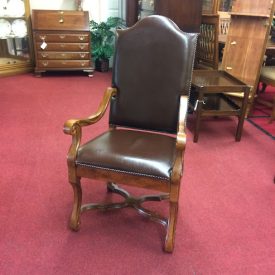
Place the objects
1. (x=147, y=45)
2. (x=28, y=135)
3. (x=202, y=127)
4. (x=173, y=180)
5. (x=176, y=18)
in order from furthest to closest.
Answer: (x=176, y=18)
(x=202, y=127)
(x=28, y=135)
(x=147, y=45)
(x=173, y=180)

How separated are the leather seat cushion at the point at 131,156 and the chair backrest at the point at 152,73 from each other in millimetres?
232

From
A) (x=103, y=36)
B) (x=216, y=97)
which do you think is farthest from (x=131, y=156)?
(x=103, y=36)

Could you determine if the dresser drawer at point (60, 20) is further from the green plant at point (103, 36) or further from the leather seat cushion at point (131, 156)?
the leather seat cushion at point (131, 156)

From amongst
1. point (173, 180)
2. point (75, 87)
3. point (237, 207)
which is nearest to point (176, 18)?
point (75, 87)

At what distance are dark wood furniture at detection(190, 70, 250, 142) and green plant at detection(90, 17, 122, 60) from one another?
231 cm

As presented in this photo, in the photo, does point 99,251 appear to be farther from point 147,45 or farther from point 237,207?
point 147,45

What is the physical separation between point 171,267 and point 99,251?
1.22 feet

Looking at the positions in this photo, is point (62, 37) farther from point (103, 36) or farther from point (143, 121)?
point (143, 121)

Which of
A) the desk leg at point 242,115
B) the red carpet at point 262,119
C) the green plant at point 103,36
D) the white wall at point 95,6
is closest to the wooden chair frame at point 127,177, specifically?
the desk leg at point 242,115

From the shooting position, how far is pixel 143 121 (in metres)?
1.80

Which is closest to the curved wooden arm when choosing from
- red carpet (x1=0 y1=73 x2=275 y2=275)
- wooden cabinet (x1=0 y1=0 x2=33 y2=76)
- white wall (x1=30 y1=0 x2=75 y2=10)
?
red carpet (x1=0 y1=73 x2=275 y2=275)

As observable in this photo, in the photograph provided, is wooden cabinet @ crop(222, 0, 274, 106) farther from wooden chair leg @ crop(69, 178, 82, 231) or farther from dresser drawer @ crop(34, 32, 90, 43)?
dresser drawer @ crop(34, 32, 90, 43)

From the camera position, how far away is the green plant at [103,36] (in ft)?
16.0

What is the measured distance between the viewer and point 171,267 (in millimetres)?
1455
